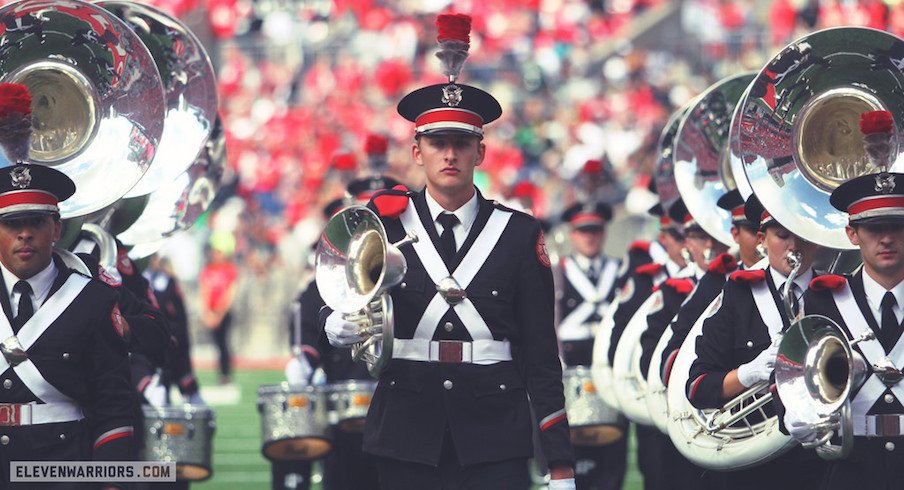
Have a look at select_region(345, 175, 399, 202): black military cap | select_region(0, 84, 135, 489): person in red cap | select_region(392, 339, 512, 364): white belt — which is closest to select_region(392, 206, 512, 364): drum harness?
select_region(392, 339, 512, 364): white belt

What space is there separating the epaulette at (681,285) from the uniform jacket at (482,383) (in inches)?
97.3

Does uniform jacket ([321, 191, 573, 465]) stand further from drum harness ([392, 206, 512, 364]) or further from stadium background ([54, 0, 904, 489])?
stadium background ([54, 0, 904, 489])

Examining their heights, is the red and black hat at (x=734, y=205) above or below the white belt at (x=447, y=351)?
above

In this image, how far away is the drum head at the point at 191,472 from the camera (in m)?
8.59

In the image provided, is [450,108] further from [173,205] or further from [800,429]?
[173,205]

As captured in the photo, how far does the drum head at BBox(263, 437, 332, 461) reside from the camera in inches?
359

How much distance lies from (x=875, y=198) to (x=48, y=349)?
279 centimetres

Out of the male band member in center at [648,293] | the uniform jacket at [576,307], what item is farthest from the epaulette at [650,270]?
the uniform jacket at [576,307]

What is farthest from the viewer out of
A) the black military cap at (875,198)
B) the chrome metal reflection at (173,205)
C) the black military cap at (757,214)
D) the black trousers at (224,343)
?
the black trousers at (224,343)

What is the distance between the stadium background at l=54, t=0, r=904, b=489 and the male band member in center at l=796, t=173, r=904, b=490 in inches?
672

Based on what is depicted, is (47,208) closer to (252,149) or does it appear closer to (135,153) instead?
(135,153)

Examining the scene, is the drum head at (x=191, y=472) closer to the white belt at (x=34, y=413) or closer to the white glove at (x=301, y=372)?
the white glove at (x=301, y=372)

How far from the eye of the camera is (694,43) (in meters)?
32.2

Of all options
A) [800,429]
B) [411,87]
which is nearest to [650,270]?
[800,429]
